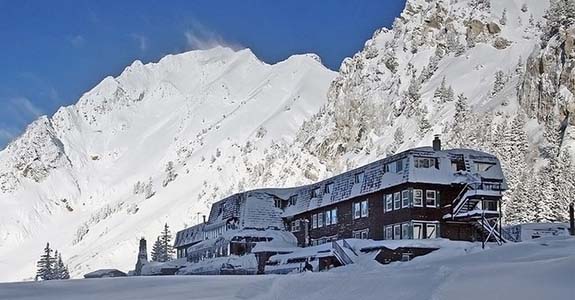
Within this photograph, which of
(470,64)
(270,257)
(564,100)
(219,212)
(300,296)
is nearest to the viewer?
(300,296)

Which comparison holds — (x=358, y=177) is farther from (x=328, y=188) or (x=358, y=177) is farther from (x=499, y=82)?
(x=499, y=82)

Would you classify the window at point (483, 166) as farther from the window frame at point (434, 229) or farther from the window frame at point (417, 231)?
the window frame at point (417, 231)

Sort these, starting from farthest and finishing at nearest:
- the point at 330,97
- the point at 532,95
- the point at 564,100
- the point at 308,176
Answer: the point at 330,97 < the point at 308,176 < the point at 532,95 < the point at 564,100

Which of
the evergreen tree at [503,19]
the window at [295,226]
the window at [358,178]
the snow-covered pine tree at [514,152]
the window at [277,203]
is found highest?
the evergreen tree at [503,19]

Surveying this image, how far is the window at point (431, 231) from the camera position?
52719mm

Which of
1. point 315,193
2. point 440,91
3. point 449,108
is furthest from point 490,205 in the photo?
point 440,91

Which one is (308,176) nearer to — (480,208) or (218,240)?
(218,240)

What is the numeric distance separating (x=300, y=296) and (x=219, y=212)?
59.8m

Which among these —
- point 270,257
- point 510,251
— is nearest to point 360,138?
point 270,257

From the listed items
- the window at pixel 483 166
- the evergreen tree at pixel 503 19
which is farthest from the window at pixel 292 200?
the evergreen tree at pixel 503 19

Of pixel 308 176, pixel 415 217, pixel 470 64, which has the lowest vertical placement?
pixel 415 217

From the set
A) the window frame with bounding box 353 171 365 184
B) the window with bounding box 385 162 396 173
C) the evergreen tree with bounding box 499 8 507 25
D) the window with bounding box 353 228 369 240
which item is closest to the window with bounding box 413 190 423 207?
the window with bounding box 385 162 396 173

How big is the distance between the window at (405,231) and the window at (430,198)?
201 centimetres

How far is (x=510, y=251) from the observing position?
105 feet
